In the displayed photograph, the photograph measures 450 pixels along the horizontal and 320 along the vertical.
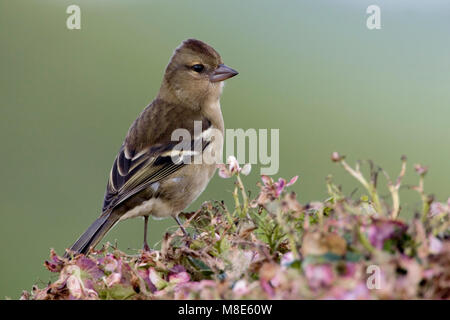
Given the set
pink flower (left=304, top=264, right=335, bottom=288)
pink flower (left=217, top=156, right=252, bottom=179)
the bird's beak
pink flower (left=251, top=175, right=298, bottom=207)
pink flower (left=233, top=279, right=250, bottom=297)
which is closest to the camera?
pink flower (left=304, top=264, right=335, bottom=288)

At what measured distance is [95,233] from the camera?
3.13m

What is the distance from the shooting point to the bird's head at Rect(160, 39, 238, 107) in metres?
4.35

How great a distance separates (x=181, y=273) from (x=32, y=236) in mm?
7286

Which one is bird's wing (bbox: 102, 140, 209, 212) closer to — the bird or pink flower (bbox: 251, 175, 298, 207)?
the bird

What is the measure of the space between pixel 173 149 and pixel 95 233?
84 cm

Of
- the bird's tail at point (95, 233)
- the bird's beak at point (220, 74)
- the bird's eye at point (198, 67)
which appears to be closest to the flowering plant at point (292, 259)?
the bird's tail at point (95, 233)

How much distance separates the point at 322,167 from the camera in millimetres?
9453

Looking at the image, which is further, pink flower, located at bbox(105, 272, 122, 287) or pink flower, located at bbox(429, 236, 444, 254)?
pink flower, located at bbox(105, 272, 122, 287)

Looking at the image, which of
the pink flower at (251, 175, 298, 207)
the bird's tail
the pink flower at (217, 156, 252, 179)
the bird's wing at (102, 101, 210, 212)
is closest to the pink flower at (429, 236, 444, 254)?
the pink flower at (251, 175, 298, 207)

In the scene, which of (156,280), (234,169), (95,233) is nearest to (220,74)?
(95,233)

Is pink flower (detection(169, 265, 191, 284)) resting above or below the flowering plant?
below

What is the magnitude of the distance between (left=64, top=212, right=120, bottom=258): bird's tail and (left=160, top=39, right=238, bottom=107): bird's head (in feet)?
4.16

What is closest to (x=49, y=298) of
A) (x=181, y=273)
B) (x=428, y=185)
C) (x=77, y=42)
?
(x=181, y=273)

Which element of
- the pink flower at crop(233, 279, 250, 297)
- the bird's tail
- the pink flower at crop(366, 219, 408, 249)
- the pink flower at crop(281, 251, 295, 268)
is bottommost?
the bird's tail
